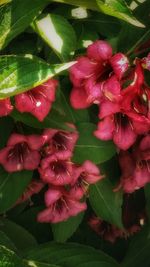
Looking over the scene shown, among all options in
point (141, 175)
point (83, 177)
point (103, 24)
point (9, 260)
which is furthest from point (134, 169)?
point (9, 260)

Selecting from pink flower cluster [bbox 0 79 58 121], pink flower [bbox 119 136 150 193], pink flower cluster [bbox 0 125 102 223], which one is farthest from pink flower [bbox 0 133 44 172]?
pink flower [bbox 119 136 150 193]

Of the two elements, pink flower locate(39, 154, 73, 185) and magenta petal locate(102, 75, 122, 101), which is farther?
pink flower locate(39, 154, 73, 185)

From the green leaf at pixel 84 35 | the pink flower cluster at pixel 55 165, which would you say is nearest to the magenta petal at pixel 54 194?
the pink flower cluster at pixel 55 165

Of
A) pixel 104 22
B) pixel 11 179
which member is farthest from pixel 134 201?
pixel 104 22

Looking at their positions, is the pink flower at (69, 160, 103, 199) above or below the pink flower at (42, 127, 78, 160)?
below

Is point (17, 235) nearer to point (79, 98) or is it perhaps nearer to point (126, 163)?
point (126, 163)

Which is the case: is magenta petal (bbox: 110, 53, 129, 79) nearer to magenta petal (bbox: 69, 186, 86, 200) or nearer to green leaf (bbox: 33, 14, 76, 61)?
green leaf (bbox: 33, 14, 76, 61)

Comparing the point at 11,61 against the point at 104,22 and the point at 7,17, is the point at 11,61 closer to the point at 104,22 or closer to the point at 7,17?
the point at 7,17
